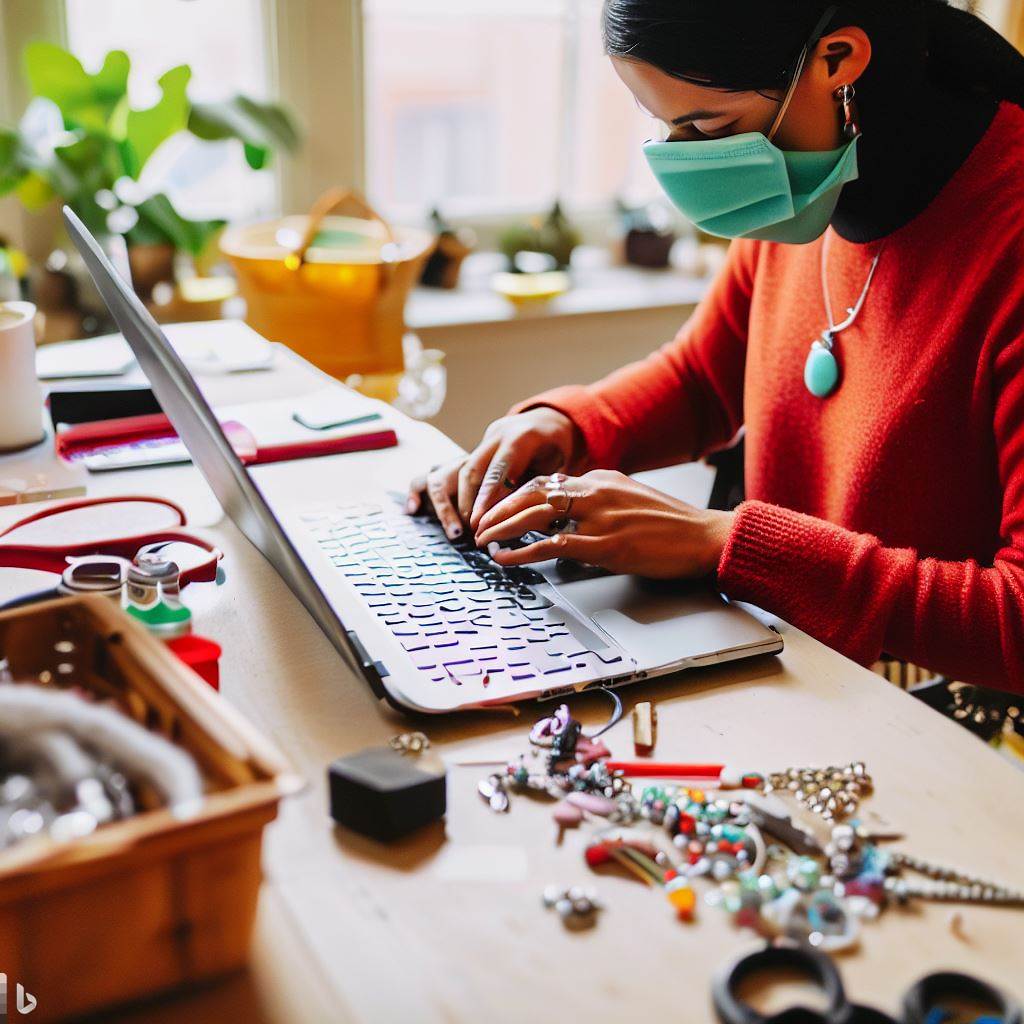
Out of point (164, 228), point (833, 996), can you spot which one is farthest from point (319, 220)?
point (833, 996)

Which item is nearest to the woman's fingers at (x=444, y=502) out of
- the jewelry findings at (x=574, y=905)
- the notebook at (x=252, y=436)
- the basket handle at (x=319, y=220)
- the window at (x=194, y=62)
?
the notebook at (x=252, y=436)

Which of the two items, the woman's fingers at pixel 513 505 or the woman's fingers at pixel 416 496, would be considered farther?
the woman's fingers at pixel 416 496

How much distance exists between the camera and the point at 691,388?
1.38 metres

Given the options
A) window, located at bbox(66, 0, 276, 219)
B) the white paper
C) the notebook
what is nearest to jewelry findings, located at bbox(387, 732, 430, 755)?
the notebook

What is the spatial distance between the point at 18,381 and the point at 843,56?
2.74 feet

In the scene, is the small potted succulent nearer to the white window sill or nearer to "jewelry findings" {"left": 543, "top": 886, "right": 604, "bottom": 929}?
the white window sill

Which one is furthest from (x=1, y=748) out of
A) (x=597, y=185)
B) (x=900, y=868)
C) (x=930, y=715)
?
(x=597, y=185)

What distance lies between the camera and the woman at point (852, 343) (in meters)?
0.86

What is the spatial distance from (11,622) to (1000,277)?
82cm

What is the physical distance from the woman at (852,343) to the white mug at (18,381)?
444mm

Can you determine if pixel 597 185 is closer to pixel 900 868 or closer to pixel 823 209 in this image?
pixel 823 209

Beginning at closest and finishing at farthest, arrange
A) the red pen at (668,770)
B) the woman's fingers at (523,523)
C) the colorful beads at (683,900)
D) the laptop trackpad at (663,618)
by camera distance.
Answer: the colorful beads at (683,900) < the red pen at (668,770) < the laptop trackpad at (663,618) < the woman's fingers at (523,523)

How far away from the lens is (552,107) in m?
2.55

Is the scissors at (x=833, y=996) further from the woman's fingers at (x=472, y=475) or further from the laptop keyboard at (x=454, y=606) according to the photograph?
the woman's fingers at (x=472, y=475)
